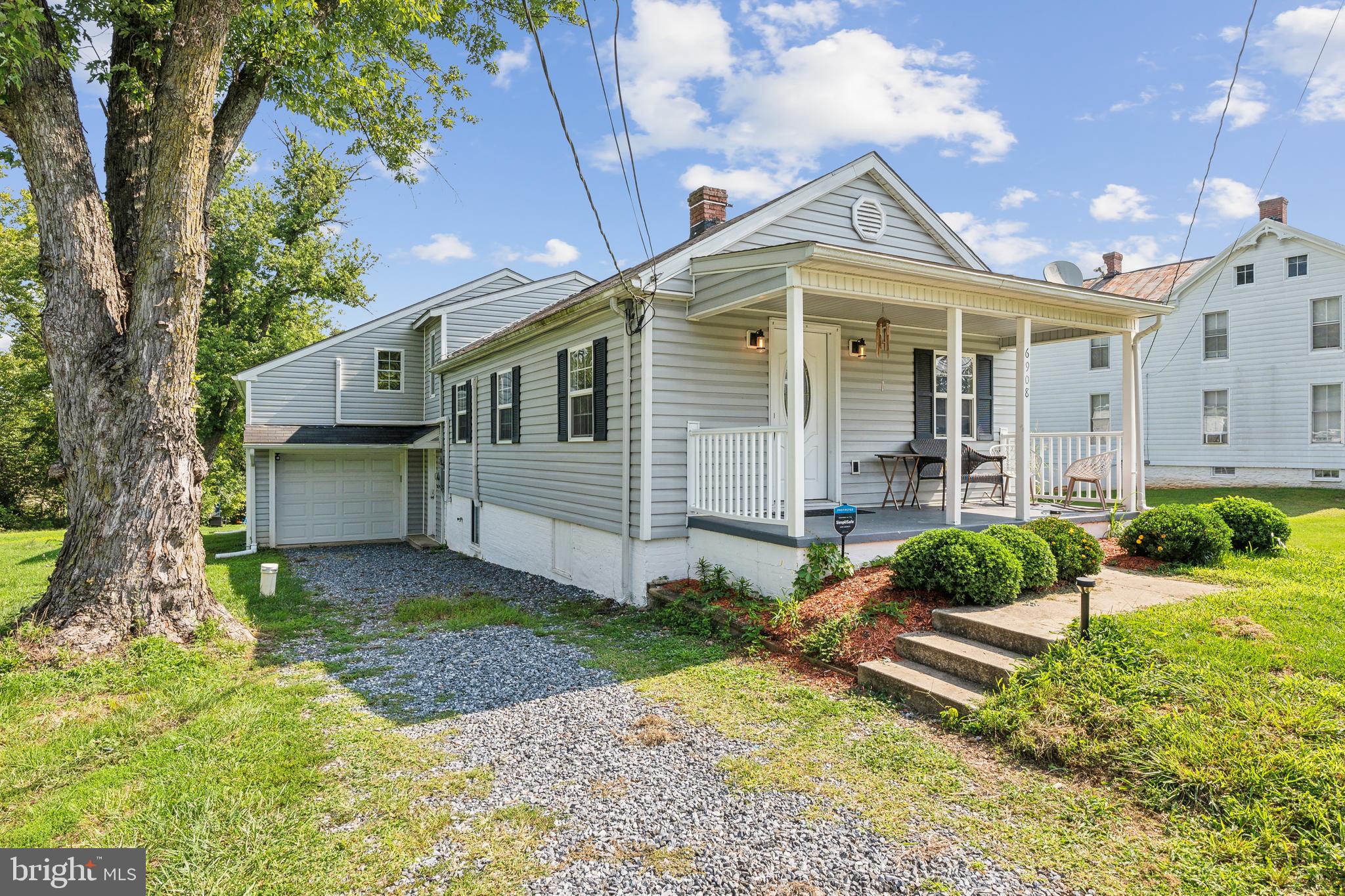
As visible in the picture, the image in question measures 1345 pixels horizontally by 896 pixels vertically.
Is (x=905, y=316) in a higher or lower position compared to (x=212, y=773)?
higher

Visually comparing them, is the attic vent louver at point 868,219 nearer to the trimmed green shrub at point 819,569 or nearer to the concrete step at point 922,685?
the trimmed green shrub at point 819,569

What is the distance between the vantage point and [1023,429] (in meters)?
7.50

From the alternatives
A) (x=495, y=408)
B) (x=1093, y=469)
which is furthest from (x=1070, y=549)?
(x=495, y=408)

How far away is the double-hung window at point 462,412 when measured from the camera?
13227 millimetres

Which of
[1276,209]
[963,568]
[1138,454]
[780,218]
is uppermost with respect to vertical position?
[1276,209]

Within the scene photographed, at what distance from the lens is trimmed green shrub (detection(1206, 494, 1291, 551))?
21.8 feet

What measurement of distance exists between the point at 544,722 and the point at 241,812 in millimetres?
1702

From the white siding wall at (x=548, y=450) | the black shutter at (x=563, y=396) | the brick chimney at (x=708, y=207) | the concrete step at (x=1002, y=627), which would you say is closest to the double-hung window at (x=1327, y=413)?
the brick chimney at (x=708, y=207)

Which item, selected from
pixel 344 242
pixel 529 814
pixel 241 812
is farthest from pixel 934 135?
pixel 344 242

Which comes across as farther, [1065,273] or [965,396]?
[965,396]

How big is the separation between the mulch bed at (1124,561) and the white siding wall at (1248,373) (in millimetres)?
12841

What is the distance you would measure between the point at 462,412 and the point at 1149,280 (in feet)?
60.6

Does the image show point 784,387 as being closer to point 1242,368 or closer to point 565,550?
point 565,550

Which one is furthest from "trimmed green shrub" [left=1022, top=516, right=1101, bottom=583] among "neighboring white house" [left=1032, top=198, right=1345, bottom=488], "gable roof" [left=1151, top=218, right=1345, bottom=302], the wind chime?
"gable roof" [left=1151, top=218, right=1345, bottom=302]
